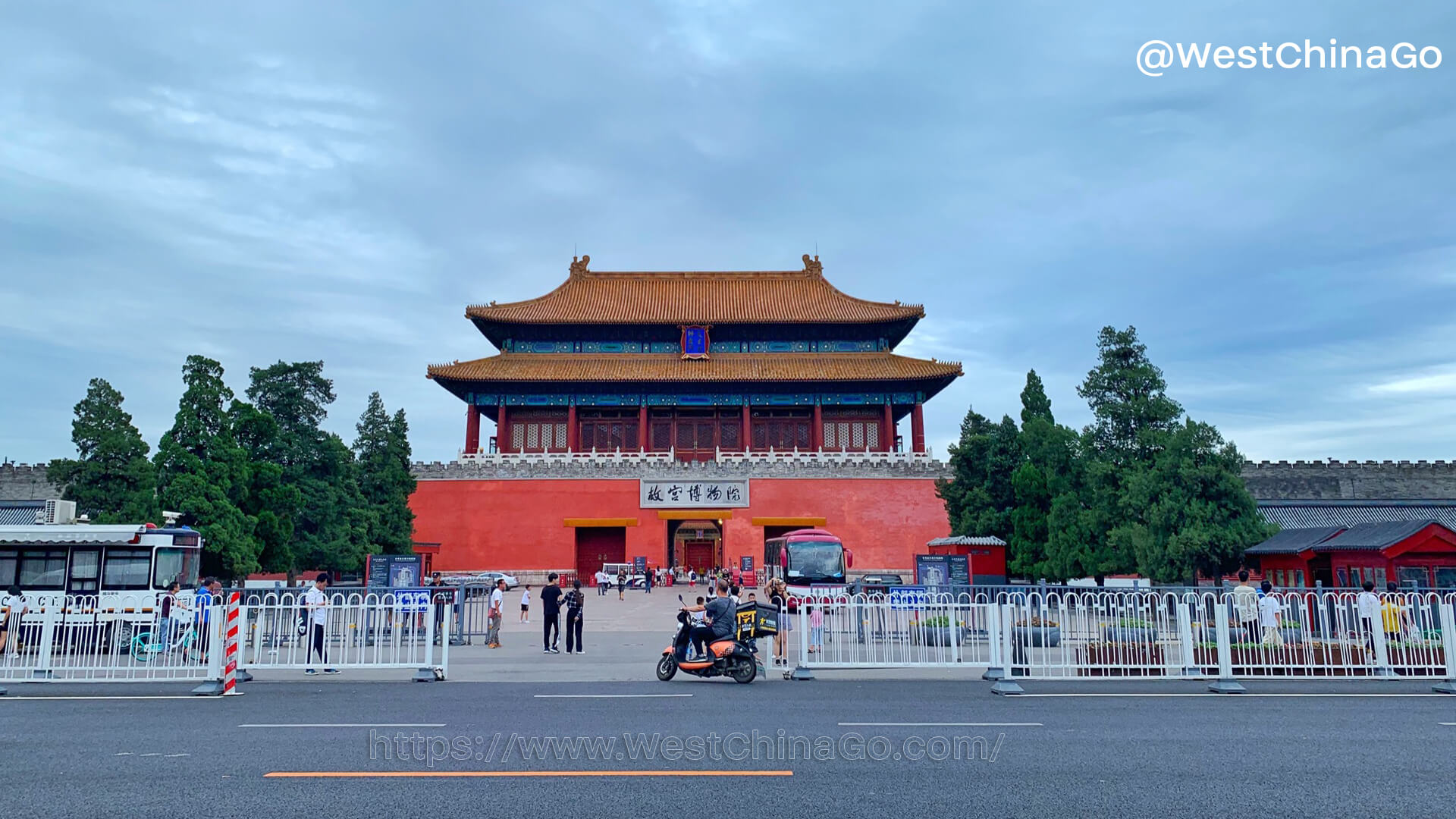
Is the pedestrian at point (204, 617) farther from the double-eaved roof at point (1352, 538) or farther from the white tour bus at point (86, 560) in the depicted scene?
the double-eaved roof at point (1352, 538)

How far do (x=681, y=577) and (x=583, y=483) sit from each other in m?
5.29

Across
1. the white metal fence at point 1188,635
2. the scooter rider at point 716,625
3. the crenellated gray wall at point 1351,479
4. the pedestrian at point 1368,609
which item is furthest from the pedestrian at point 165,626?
the crenellated gray wall at point 1351,479

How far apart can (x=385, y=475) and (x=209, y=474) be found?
9.53m

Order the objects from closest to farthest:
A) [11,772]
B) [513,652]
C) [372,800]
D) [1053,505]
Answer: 1. [372,800]
2. [11,772]
3. [513,652]
4. [1053,505]

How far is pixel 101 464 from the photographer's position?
789 inches

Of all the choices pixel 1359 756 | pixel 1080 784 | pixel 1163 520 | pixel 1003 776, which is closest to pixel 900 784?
pixel 1003 776

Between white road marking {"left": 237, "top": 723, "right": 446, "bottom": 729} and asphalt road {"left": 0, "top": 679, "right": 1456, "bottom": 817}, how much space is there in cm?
4

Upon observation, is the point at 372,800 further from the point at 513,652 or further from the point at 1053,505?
the point at 1053,505

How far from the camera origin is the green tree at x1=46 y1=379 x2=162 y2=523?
19969mm

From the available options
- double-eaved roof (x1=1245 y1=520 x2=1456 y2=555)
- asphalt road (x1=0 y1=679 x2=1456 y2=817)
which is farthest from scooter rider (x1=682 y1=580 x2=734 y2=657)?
double-eaved roof (x1=1245 y1=520 x2=1456 y2=555)

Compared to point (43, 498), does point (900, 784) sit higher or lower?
lower

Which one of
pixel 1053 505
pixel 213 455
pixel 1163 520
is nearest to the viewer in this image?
pixel 1163 520

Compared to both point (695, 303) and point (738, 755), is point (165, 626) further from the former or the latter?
point (695, 303)

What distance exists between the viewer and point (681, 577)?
35406mm
